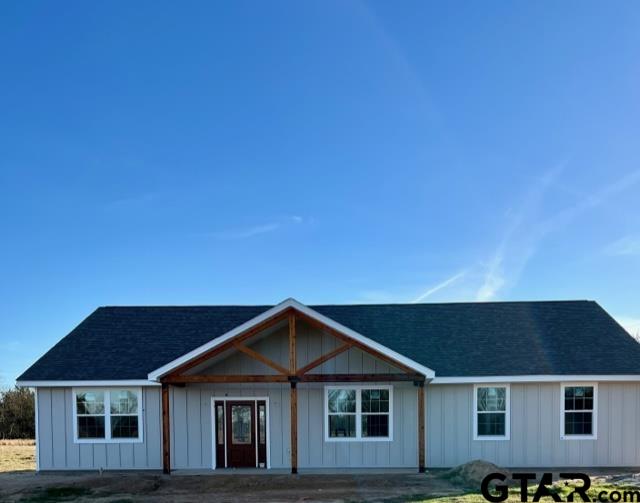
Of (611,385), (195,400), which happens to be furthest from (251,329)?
(611,385)

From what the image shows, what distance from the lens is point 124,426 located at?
13.5 m

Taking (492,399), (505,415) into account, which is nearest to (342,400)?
(492,399)

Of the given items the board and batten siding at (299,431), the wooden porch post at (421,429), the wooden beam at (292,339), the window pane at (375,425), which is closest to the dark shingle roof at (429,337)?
the wooden porch post at (421,429)

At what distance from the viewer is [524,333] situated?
15.2m

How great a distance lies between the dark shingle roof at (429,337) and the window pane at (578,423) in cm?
124

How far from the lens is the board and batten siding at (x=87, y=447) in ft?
43.9

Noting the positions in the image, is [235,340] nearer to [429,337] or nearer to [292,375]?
[292,375]

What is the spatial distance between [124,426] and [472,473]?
911cm

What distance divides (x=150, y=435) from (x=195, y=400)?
4.84 feet

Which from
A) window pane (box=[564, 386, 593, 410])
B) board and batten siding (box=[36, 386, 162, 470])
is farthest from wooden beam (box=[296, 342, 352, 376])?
window pane (box=[564, 386, 593, 410])

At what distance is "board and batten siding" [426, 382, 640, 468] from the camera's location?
43.7 ft

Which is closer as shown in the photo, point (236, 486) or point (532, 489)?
point (532, 489)

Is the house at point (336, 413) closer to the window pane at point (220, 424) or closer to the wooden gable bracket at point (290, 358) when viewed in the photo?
the window pane at point (220, 424)

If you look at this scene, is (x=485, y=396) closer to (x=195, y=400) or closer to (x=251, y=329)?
→ (x=251, y=329)
